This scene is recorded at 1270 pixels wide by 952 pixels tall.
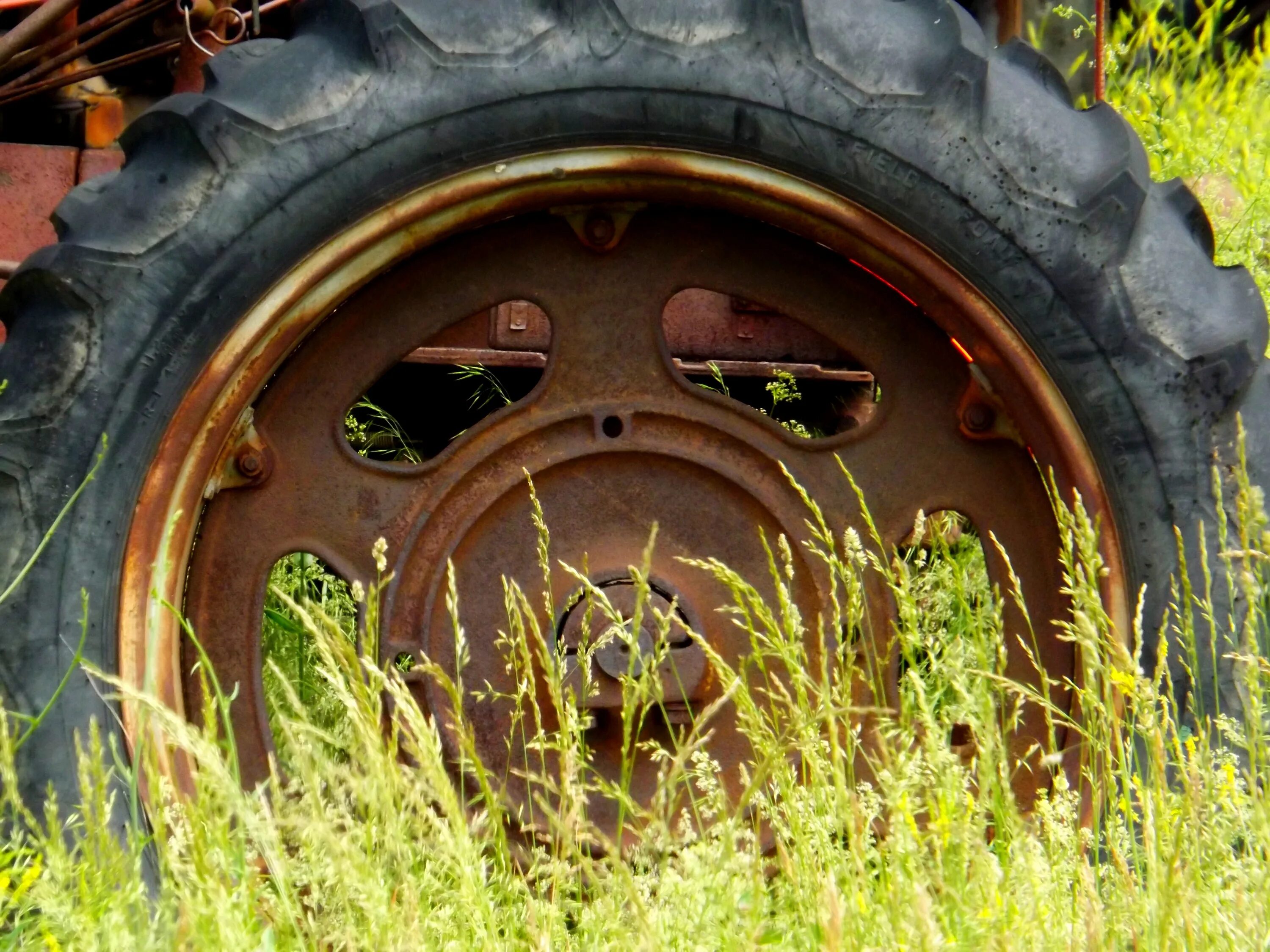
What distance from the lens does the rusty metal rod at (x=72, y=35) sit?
2.24m

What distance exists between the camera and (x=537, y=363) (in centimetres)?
234

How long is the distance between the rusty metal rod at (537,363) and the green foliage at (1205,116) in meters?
1.30

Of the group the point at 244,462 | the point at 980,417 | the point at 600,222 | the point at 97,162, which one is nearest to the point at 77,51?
the point at 97,162

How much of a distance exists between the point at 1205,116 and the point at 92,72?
2957mm

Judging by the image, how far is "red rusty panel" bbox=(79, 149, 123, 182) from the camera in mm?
2354

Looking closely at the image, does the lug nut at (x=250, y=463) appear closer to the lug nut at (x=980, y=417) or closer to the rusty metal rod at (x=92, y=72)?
the rusty metal rod at (x=92, y=72)

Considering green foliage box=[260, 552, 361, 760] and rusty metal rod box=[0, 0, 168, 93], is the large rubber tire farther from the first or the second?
rusty metal rod box=[0, 0, 168, 93]

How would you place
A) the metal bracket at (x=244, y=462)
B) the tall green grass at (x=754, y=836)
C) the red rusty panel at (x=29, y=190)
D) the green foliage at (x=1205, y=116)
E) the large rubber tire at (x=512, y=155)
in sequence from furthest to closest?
the green foliage at (x=1205, y=116), the red rusty panel at (x=29, y=190), the metal bracket at (x=244, y=462), the large rubber tire at (x=512, y=155), the tall green grass at (x=754, y=836)

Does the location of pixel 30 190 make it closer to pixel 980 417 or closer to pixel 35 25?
pixel 35 25

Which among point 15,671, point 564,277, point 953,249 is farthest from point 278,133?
point 953,249

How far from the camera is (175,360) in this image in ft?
5.88

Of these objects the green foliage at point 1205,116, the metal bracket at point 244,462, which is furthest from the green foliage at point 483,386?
the green foliage at point 1205,116

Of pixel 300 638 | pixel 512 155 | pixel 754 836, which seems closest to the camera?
pixel 754 836

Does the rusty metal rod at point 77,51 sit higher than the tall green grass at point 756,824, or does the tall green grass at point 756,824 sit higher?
the rusty metal rod at point 77,51
